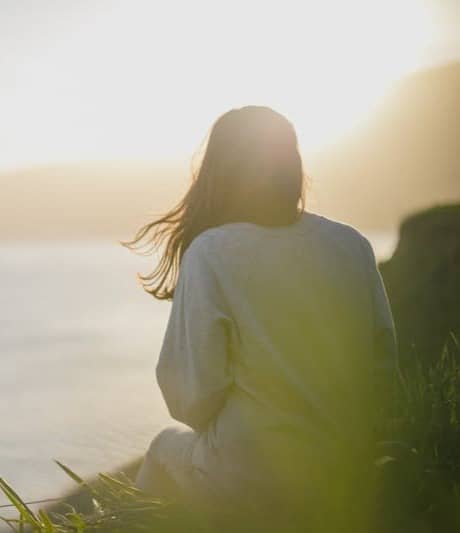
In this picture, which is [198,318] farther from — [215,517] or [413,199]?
[413,199]

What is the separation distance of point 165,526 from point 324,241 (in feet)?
3.32

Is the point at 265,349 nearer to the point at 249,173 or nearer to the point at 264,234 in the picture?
the point at 264,234

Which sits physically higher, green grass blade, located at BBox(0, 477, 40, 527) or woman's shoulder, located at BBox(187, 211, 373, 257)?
woman's shoulder, located at BBox(187, 211, 373, 257)

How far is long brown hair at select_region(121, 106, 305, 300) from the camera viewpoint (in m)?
2.83

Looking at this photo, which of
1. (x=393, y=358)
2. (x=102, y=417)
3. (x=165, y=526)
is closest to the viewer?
(x=165, y=526)

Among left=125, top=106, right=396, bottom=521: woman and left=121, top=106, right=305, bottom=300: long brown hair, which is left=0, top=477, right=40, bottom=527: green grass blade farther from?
left=121, top=106, right=305, bottom=300: long brown hair

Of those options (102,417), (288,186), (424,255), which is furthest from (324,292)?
(102,417)

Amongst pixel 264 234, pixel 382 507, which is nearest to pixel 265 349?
pixel 264 234

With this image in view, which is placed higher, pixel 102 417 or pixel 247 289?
pixel 247 289

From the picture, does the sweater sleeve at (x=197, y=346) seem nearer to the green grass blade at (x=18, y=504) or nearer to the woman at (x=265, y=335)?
the woman at (x=265, y=335)

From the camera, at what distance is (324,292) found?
288cm

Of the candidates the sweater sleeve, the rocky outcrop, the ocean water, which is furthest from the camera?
the ocean water

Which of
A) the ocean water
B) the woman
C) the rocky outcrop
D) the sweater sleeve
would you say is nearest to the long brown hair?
the woman

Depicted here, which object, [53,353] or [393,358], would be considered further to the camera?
[53,353]
